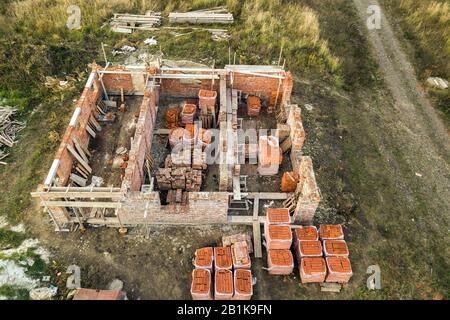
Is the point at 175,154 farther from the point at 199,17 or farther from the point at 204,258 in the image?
the point at 199,17

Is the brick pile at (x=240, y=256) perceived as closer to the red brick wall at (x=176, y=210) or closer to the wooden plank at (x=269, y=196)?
the red brick wall at (x=176, y=210)

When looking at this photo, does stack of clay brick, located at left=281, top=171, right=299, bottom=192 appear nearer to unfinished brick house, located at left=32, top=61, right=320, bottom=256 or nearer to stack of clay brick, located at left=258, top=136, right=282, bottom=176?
unfinished brick house, located at left=32, top=61, right=320, bottom=256

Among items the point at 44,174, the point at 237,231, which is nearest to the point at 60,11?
the point at 44,174

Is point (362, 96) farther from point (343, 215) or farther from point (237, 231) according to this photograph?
point (237, 231)

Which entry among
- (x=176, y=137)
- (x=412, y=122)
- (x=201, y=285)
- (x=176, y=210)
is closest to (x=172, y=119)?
(x=176, y=137)

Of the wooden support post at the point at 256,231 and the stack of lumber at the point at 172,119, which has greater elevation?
the stack of lumber at the point at 172,119

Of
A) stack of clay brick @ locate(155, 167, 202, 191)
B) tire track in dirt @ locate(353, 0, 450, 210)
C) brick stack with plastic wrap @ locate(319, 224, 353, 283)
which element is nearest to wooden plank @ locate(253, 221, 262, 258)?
brick stack with plastic wrap @ locate(319, 224, 353, 283)

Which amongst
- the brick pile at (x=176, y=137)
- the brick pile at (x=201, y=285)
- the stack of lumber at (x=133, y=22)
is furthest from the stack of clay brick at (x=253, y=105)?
the stack of lumber at (x=133, y=22)
